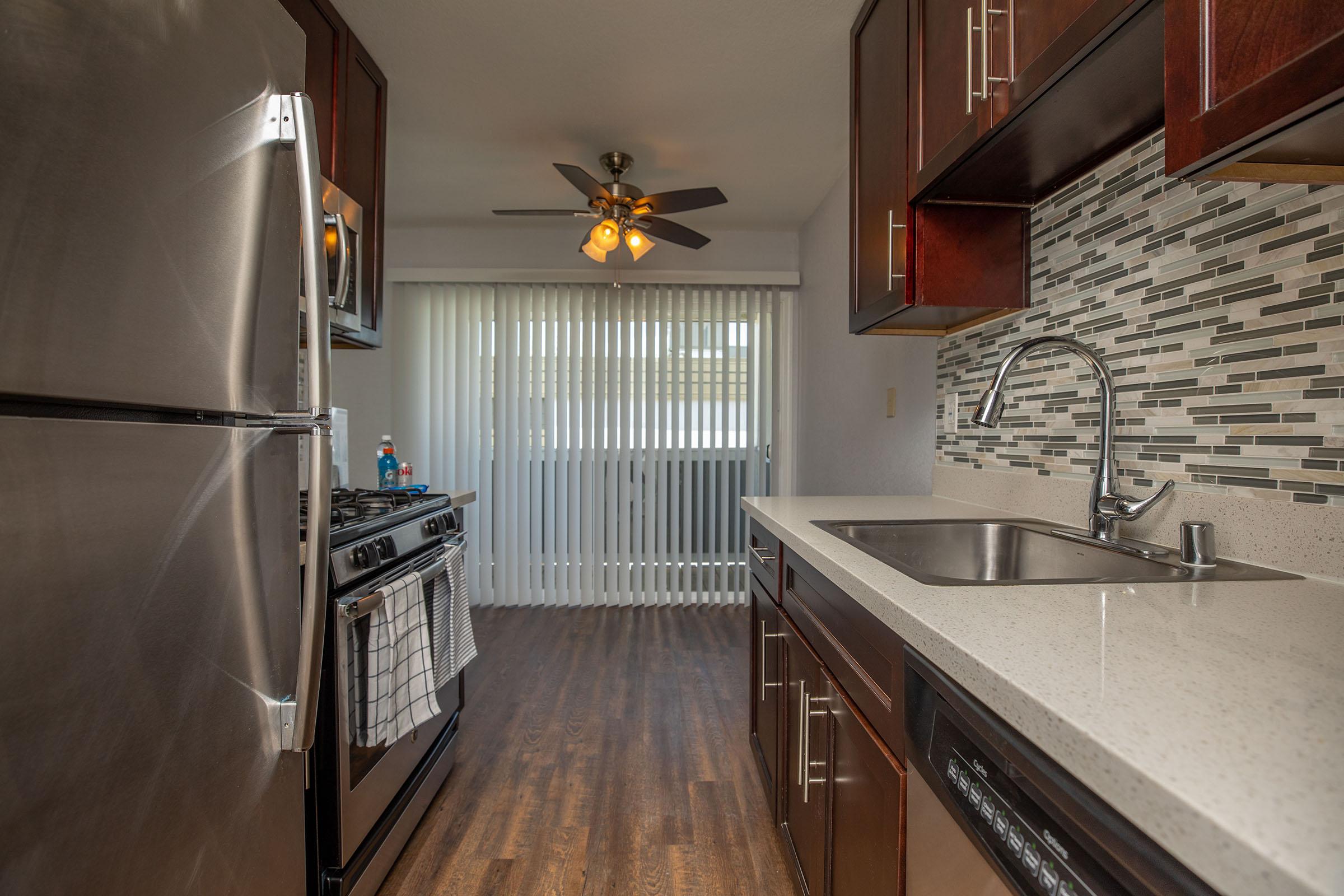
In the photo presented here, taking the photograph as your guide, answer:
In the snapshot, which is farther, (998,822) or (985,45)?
(985,45)

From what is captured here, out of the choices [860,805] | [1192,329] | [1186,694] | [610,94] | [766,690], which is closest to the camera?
[1186,694]

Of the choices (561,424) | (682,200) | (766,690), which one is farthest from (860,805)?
(561,424)

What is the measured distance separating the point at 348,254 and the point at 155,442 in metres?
1.29

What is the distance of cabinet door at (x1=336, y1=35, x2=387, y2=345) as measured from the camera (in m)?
→ 2.08

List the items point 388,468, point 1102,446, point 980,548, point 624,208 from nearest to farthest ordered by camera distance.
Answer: point 1102,446
point 980,548
point 388,468
point 624,208

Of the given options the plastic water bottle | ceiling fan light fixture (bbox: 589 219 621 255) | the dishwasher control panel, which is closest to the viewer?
the dishwasher control panel

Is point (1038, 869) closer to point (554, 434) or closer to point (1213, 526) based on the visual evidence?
point (1213, 526)

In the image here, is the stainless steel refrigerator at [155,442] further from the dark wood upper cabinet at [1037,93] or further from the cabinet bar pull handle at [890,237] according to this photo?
the cabinet bar pull handle at [890,237]

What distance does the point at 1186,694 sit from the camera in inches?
19.6

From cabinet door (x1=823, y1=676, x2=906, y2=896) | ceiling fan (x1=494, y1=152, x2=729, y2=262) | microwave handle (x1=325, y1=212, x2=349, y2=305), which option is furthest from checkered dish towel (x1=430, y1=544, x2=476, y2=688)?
ceiling fan (x1=494, y1=152, x2=729, y2=262)

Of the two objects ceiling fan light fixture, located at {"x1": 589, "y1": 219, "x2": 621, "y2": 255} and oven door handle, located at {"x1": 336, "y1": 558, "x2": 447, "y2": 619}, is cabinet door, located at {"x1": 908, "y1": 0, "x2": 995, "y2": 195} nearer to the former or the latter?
ceiling fan light fixture, located at {"x1": 589, "y1": 219, "x2": 621, "y2": 255}

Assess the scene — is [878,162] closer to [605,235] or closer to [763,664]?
[605,235]

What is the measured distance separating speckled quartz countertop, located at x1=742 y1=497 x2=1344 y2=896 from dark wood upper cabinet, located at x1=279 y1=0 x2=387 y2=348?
6.48 ft

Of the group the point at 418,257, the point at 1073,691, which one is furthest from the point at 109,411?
the point at 418,257
